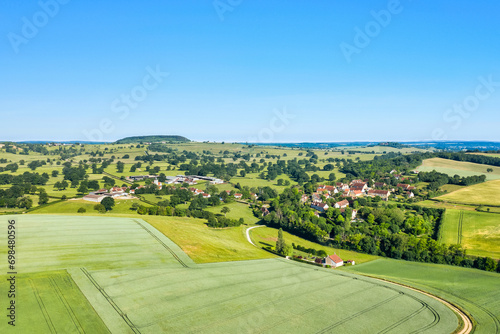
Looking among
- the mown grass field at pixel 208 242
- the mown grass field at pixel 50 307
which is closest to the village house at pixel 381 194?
the mown grass field at pixel 208 242

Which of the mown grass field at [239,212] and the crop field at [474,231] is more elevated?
the crop field at [474,231]

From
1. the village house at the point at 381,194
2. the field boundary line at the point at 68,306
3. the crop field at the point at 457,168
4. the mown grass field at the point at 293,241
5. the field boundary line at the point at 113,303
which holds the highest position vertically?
the crop field at the point at 457,168

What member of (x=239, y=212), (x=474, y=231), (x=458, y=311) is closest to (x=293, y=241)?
(x=239, y=212)

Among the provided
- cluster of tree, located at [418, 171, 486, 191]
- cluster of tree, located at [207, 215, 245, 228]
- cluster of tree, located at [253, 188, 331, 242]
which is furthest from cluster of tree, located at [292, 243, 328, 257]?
cluster of tree, located at [418, 171, 486, 191]

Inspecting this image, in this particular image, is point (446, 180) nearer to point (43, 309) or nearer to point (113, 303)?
point (113, 303)

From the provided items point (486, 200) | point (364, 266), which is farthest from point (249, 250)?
point (486, 200)

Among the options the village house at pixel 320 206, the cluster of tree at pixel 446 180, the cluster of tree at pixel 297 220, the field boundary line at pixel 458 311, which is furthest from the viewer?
the cluster of tree at pixel 446 180

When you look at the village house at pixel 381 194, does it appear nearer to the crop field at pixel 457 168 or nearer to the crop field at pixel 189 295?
the crop field at pixel 457 168
